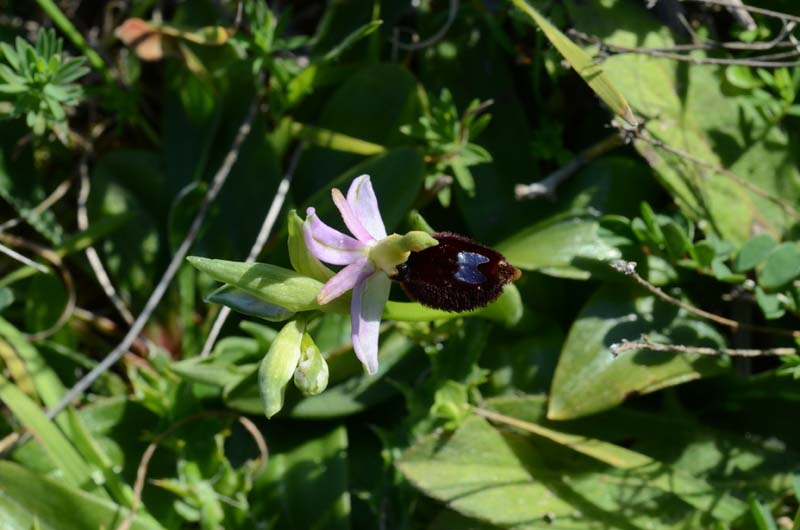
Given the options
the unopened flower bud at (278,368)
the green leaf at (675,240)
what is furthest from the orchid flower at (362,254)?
the green leaf at (675,240)

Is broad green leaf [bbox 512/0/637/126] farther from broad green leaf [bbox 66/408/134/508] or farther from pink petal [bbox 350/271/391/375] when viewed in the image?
broad green leaf [bbox 66/408/134/508]

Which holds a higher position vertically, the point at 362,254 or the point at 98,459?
the point at 362,254

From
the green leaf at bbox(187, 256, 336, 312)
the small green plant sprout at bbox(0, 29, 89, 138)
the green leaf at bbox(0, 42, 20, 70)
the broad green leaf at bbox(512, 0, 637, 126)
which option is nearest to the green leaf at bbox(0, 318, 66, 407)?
the small green plant sprout at bbox(0, 29, 89, 138)

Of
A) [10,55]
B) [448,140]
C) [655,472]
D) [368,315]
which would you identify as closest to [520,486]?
[655,472]

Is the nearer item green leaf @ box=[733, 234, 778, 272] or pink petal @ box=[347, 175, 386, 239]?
pink petal @ box=[347, 175, 386, 239]

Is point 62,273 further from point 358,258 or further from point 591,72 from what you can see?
point 591,72

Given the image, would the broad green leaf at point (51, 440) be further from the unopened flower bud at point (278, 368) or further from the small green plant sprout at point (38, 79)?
the unopened flower bud at point (278, 368)
